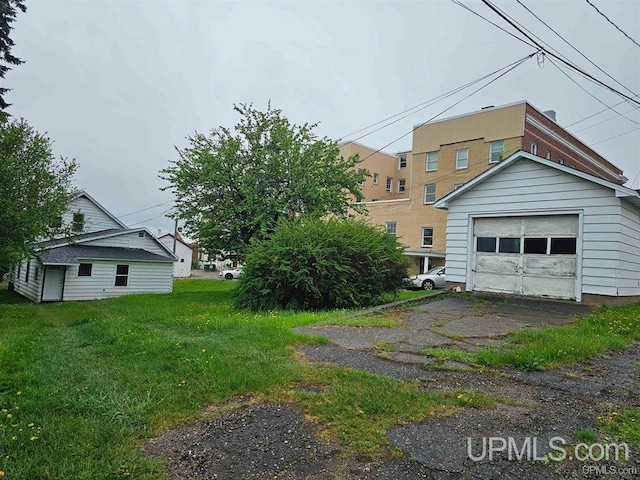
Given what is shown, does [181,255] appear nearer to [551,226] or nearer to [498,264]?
[498,264]

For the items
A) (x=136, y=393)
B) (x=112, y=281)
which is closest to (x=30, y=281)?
(x=112, y=281)

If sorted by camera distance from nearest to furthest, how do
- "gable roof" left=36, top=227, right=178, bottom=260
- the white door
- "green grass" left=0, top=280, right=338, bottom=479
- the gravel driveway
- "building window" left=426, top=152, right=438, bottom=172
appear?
the gravel driveway, "green grass" left=0, top=280, right=338, bottom=479, the white door, "gable roof" left=36, top=227, right=178, bottom=260, "building window" left=426, top=152, right=438, bottom=172

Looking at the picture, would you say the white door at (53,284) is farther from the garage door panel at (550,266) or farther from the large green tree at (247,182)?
the garage door panel at (550,266)

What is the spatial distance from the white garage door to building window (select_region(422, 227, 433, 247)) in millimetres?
16957

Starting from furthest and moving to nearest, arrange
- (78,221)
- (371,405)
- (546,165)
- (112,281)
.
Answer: (78,221) → (112,281) → (546,165) → (371,405)

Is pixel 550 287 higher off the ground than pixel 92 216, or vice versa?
pixel 92 216

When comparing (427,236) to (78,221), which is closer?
(78,221)

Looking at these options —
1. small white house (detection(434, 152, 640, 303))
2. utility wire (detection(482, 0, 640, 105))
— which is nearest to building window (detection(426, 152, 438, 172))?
small white house (detection(434, 152, 640, 303))

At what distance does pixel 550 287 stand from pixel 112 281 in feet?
72.0

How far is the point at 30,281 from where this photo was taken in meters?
22.1

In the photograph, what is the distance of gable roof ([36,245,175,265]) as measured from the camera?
19.5 m

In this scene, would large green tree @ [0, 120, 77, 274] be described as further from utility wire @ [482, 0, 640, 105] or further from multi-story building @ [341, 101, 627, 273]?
multi-story building @ [341, 101, 627, 273]

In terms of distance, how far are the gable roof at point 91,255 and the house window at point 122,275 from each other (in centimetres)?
59

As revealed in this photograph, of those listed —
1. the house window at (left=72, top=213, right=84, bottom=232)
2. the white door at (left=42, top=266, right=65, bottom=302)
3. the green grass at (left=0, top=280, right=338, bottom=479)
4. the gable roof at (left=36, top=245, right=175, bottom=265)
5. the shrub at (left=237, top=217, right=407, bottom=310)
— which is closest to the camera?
the green grass at (left=0, top=280, right=338, bottom=479)
